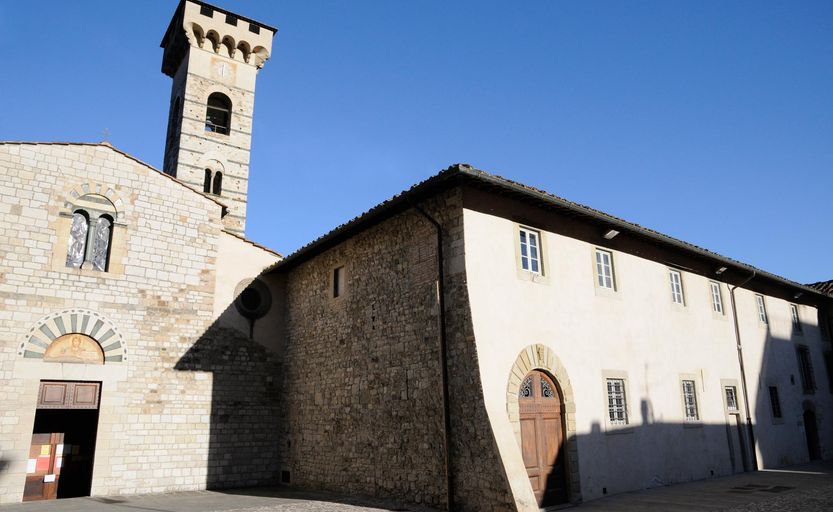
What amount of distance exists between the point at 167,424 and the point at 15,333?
148 inches

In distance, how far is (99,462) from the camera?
12328mm

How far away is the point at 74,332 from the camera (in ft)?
41.2

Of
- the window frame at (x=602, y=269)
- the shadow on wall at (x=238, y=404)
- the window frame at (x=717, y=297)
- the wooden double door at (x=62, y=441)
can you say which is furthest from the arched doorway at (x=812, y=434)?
the wooden double door at (x=62, y=441)

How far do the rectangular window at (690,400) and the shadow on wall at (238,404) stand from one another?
1015 centimetres

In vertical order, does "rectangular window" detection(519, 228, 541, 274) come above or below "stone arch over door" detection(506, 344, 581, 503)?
above

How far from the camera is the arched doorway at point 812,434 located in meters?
17.2

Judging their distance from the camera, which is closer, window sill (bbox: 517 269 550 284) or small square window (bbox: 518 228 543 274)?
window sill (bbox: 517 269 550 284)

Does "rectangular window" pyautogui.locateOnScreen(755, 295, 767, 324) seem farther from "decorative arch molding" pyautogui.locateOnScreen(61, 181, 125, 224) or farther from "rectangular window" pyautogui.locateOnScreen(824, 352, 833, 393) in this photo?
"decorative arch molding" pyautogui.locateOnScreen(61, 181, 125, 224)

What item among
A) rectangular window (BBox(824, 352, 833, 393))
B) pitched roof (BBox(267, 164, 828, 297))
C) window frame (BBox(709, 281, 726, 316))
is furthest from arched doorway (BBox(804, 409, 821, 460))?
pitched roof (BBox(267, 164, 828, 297))

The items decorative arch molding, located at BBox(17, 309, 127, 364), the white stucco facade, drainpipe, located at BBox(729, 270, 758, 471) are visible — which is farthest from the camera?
drainpipe, located at BBox(729, 270, 758, 471)

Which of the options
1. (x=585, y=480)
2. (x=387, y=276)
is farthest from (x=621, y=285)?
(x=387, y=276)

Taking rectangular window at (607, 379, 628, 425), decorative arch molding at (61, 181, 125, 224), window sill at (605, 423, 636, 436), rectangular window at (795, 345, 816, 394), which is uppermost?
decorative arch molding at (61, 181, 125, 224)

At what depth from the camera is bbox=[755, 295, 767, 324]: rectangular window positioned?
1706 cm

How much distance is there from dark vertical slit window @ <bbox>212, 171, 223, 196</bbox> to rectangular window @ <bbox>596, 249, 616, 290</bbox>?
15.1m
